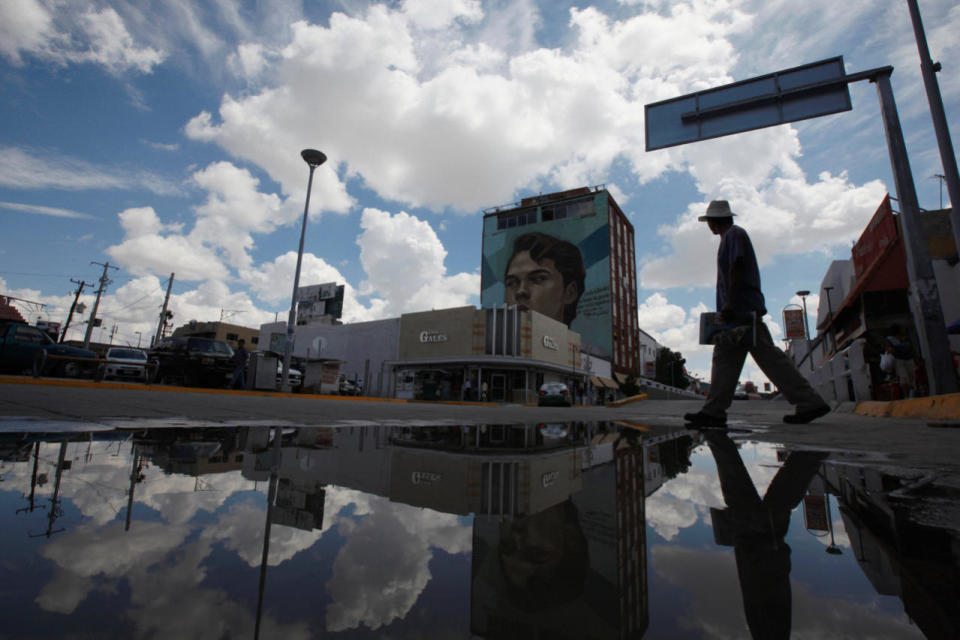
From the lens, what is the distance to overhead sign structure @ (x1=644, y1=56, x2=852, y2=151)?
8.33m

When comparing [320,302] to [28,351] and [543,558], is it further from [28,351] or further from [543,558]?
[543,558]

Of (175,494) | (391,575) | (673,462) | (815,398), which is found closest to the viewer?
(391,575)

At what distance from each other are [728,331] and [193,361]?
13.7m

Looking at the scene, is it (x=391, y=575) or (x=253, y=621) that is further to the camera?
(x=391, y=575)

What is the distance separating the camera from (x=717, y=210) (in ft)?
14.3

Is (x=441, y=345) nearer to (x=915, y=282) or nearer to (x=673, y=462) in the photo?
(x=915, y=282)

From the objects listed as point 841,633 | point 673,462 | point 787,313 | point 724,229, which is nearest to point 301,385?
point 724,229

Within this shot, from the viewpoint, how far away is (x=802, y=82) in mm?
8516

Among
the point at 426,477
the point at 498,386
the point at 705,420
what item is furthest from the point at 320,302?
the point at 426,477

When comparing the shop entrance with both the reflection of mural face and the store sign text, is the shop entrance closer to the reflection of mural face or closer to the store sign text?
the store sign text

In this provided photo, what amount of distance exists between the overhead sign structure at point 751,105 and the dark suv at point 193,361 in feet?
41.2

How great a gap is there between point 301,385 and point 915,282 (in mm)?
17199

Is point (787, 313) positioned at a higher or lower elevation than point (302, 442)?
higher

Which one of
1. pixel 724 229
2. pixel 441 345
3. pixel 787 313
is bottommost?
pixel 724 229
